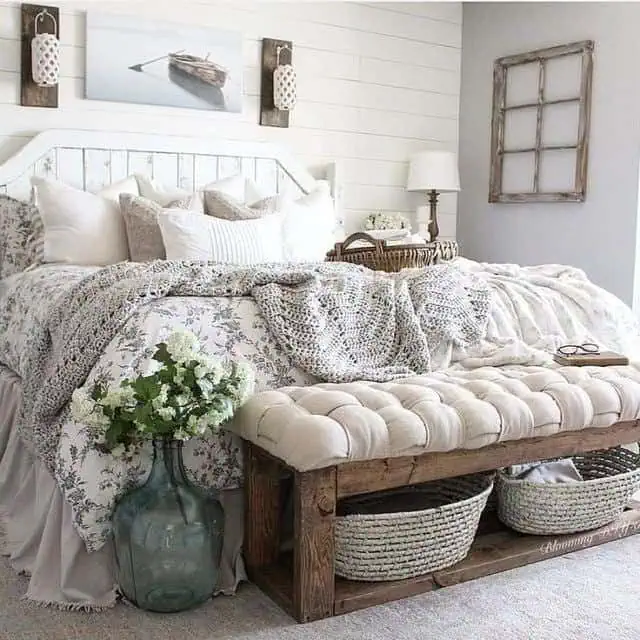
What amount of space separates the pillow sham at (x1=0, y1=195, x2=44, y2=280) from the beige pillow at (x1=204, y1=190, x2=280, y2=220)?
74 centimetres

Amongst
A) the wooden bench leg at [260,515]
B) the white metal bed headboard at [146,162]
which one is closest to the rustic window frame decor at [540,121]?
the white metal bed headboard at [146,162]

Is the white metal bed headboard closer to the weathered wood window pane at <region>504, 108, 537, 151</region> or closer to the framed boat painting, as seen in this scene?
the framed boat painting

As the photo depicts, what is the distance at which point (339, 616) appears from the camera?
6.70 feet

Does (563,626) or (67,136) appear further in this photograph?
(67,136)

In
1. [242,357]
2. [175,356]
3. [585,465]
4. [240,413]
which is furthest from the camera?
[585,465]

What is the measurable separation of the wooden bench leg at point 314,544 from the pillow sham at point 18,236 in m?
2.21

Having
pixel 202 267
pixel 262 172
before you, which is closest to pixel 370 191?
pixel 262 172

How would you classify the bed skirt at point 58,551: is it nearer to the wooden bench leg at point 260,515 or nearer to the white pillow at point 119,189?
the wooden bench leg at point 260,515

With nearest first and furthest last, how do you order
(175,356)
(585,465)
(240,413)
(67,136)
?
(175,356) → (240,413) → (585,465) → (67,136)

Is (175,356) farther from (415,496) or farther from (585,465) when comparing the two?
(585,465)

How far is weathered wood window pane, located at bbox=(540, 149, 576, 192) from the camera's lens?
4.80 meters

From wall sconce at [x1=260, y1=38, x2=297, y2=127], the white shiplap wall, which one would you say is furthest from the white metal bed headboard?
wall sconce at [x1=260, y1=38, x2=297, y2=127]

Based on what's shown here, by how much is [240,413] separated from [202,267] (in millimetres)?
533

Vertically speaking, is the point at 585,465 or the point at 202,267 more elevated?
the point at 202,267
